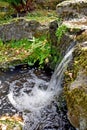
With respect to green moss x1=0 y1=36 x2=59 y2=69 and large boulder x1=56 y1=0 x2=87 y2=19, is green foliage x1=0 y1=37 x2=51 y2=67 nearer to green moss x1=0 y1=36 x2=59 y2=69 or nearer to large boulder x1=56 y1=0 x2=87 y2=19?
green moss x1=0 y1=36 x2=59 y2=69

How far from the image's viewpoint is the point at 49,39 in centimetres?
784

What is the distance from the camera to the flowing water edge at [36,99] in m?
5.12

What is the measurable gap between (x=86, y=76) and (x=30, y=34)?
551 cm

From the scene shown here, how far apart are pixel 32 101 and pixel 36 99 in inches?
4.4

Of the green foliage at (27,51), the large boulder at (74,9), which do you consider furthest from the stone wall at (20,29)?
Answer: the large boulder at (74,9)

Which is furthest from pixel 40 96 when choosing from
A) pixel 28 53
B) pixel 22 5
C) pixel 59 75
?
pixel 22 5

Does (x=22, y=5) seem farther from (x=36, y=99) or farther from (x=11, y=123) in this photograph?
(x=11, y=123)

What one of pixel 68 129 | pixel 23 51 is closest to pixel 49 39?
pixel 23 51

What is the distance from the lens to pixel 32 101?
19.4ft

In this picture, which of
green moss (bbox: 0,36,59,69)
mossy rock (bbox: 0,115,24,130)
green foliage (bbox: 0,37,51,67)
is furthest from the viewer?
green foliage (bbox: 0,37,51,67)

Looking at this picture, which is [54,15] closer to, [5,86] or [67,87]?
[5,86]

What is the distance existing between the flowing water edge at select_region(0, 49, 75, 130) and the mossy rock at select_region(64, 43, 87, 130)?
83 cm

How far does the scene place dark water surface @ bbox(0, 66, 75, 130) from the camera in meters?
5.11

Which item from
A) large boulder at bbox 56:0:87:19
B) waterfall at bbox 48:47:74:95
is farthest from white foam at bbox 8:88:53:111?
large boulder at bbox 56:0:87:19
